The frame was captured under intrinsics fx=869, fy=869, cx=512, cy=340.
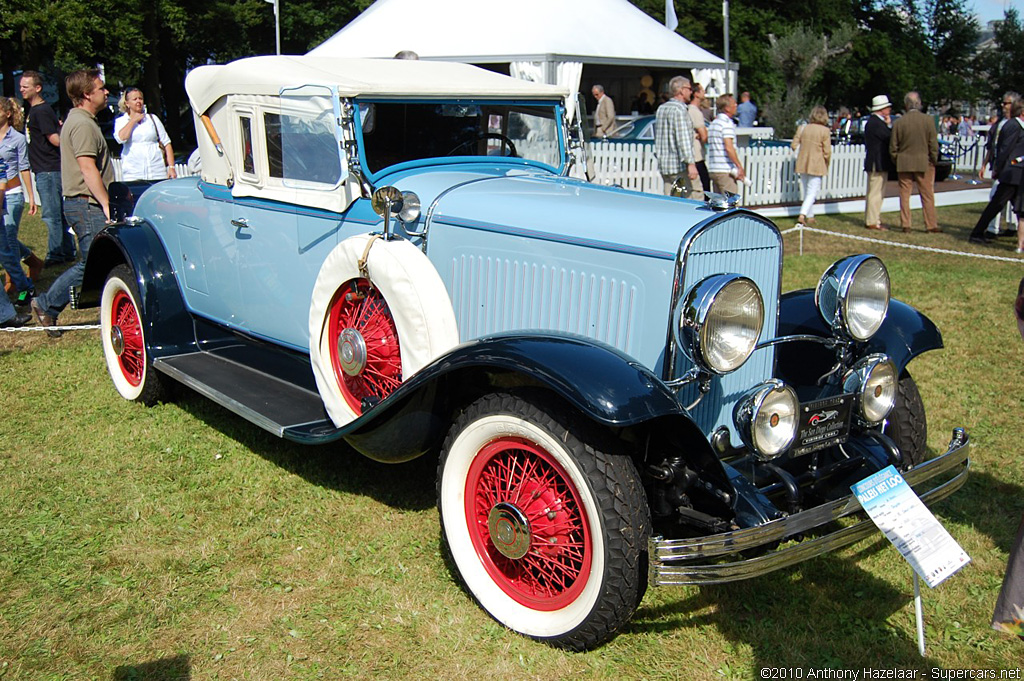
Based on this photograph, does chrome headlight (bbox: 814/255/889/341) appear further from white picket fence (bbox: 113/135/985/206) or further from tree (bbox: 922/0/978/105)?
tree (bbox: 922/0/978/105)

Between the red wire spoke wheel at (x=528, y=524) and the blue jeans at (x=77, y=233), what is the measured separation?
482 centimetres

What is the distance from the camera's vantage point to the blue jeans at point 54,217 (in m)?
8.54

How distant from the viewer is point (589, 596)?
108 inches

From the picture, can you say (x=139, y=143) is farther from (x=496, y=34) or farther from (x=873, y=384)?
(x=496, y=34)

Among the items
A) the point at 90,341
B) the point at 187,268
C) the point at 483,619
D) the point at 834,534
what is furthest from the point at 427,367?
the point at 90,341

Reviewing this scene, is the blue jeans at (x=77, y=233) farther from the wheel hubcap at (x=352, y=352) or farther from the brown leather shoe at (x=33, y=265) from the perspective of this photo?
the wheel hubcap at (x=352, y=352)

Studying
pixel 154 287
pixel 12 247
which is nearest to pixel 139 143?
pixel 12 247

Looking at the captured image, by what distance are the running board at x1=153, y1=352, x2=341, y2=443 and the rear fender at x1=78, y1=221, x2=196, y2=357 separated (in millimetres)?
113

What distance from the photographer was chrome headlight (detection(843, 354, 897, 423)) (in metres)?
3.29

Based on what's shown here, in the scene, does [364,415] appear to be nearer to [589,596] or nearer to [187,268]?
[589,596]

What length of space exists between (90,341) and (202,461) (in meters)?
2.66

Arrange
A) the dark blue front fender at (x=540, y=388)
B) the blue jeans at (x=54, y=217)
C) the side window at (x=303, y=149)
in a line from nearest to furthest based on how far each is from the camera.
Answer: the dark blue front fender at (x=540, y=388) < the side window at (x=303, y=149) < the blue jeans at (x=54, y=217)

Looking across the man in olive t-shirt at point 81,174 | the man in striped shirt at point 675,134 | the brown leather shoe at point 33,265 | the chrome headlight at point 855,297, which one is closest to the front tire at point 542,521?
the chrome headlight at point 855,297

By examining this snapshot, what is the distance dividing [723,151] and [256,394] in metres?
7.69
